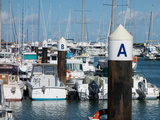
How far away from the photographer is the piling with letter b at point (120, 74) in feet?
29.2

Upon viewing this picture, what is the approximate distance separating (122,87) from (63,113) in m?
12.3

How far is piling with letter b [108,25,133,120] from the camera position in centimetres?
891

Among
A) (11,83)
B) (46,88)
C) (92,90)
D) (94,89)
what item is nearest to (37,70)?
(11,83)

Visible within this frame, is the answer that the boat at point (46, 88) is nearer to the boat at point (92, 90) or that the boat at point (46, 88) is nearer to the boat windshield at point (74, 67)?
the boat at point (92, 90)

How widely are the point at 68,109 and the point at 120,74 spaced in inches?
528

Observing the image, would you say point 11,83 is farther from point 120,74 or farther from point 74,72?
point 120,74

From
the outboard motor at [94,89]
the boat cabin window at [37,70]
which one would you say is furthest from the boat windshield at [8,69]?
the outboard motor at [94,89]

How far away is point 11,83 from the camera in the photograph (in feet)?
79.5

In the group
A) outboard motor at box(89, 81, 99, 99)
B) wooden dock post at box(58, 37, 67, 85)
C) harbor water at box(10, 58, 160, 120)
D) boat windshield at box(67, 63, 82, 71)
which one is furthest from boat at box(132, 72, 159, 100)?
boat windshield at box(67, 63, 82, 71)

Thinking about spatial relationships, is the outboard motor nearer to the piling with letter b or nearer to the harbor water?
the harbor water

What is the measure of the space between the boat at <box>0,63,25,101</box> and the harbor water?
1.72 ft

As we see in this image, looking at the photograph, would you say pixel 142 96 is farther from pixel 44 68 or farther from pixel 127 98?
pixel 127 98

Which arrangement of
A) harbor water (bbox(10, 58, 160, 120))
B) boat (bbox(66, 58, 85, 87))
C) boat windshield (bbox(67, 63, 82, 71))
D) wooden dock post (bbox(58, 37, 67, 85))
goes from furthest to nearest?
1. boat windshield (bbox(67, 63, 82, 71))
2. boat (bbox(66, 58, 85, 87))
3. wooden dock post (bbox(58, 37, 67, 85))
4. harbor water (bbox(10, 58, 160, 120))

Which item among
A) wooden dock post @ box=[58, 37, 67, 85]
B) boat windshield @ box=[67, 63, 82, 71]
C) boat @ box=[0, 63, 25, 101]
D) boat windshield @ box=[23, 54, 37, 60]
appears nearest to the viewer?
boat @ box=[0, 63, 25, 101]
